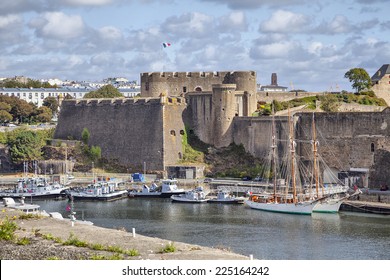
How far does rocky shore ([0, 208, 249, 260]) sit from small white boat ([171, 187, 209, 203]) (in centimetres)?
1199

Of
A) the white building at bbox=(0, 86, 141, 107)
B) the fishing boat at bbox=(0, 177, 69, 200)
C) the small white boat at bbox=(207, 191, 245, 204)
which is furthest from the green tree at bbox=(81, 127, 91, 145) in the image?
the white building at bbox=(0, 86, 141, 107)

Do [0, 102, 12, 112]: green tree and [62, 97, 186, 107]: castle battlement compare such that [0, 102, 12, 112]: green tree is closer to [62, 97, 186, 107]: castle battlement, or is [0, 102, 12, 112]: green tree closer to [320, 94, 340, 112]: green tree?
[62, 97, 186, 107]: castle battlement

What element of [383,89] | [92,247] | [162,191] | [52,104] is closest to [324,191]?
[162,191]

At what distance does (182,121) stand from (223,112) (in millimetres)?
2023

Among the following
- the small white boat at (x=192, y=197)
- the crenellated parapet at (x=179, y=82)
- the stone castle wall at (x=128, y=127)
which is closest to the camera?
the small white boat at (x=192, y=197)

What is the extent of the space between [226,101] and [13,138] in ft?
35.1

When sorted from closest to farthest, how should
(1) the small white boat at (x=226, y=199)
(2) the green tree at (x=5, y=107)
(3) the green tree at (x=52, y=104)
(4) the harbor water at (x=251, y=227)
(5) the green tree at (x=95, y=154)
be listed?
(4) the harbor water at (x=251, y=227)
(1) the small white boat at (x=226, y=199)
(5) the green tree at (x=95, y=154)
(2) the green tree at (x=5, y=107)
(3) the green tree at (x=52, y=104)

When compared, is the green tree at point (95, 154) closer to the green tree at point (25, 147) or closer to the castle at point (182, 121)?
the castle at point (182, 121)

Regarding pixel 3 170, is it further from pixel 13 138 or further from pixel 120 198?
pixel 120 198

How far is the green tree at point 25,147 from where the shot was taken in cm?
3912

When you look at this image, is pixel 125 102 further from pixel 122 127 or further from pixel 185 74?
pixel 185 74

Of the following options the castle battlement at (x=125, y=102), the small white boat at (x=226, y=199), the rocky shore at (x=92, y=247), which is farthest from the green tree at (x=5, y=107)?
the rocky shore at (x=92, y=247)
